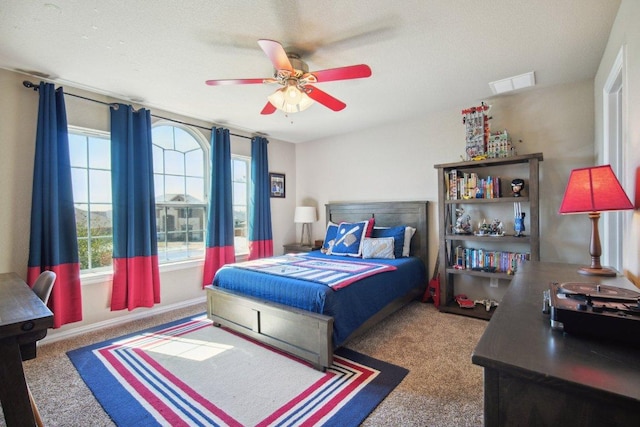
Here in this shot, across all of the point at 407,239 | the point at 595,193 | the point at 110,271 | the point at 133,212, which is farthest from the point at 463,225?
the point at 110,271

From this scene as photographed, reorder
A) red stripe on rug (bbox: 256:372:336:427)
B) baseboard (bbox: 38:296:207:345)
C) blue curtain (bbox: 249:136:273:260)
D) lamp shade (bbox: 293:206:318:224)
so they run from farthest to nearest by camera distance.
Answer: lamp shade (bbox: 293:206:318:224) → blue curtain (bbox: 249:136:273:260) → baseboard (bbox: 38:296:207:345) → red stripe on rug (bbox: 256:372:336:427)

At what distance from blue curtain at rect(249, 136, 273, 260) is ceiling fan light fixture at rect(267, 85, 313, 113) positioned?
88.0 inches

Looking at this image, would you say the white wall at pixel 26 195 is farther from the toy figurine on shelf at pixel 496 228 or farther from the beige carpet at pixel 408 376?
the toy figurine on shelf at pixel 496 228

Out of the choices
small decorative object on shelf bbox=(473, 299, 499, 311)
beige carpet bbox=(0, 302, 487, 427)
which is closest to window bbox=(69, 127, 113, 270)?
beige carpet bbox=(0, 302, 487, 427)

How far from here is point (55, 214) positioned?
2637 mm

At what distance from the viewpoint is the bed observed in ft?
7.16

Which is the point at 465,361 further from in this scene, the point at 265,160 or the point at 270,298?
the point at 265,160

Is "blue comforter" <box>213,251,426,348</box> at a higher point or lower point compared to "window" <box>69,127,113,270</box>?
lower

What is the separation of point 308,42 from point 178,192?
101 inches

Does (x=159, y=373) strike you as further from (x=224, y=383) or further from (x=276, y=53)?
(x=276, y=53)

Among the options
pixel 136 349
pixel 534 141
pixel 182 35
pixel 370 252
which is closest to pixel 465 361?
pixel 370 252

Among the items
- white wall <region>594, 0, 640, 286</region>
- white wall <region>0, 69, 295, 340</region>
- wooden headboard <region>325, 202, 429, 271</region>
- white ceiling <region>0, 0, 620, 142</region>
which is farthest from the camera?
wooden headboard <region>325, 202, 429, 271</region>

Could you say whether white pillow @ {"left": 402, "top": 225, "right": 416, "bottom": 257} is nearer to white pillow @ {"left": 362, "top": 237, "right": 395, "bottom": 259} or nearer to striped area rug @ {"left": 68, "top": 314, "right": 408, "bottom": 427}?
white pillow @ {"left": 362, "top": 237, "right": 395, "bottom": 259}

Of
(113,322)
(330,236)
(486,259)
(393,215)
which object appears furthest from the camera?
(330,236)
